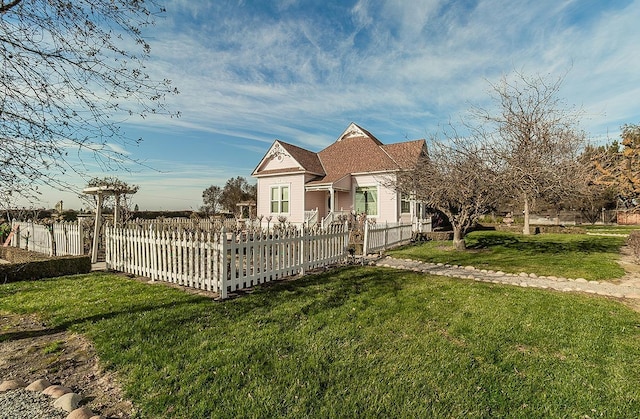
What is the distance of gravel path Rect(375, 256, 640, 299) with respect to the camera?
714cm

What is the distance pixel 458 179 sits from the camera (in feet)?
40.4

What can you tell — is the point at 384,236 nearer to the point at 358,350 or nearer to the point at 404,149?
the point at 404,149

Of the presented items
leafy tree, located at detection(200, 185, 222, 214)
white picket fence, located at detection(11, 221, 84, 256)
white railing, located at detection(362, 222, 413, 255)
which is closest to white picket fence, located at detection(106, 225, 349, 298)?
white picket fence, located at detection(11, 221, 84, 256)

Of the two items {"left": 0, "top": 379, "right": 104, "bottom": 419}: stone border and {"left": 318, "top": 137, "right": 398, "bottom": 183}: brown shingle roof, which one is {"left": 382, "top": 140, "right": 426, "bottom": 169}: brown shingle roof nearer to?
{"left": 318, "top": 137, "right": 398, "bottom": 183}: brown shingle roof

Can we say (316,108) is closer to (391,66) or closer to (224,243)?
(391,66)

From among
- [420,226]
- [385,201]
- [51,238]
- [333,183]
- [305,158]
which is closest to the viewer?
[51,238]

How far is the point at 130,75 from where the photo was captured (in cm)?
385

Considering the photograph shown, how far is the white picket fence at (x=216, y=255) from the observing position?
629 cm

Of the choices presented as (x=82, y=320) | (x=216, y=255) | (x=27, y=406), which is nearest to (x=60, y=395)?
(x=27, y=406)

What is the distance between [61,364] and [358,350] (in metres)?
3.56

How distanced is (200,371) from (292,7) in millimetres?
12700

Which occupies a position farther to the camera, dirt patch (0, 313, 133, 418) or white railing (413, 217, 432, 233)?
white railing (413, 217, 432, 233)

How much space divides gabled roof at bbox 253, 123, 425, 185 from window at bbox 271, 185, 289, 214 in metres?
1.31

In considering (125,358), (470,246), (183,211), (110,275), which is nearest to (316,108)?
(470,246)
